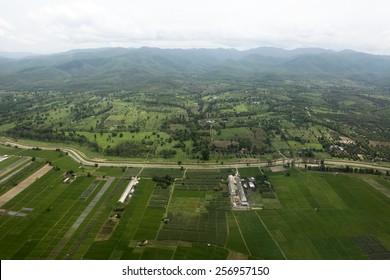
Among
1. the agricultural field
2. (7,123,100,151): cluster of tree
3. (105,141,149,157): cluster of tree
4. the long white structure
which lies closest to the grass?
the long white structure

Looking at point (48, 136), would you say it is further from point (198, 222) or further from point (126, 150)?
point (198, 222)

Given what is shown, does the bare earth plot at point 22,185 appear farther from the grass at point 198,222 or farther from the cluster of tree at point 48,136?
the cluster of tree at point 48,136

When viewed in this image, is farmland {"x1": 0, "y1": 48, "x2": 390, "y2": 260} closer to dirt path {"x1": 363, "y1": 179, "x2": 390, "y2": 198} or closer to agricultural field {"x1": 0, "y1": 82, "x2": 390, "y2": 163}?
dirt path {"x1": 363, "y1": 179, "x2": 390, "y2": 198}

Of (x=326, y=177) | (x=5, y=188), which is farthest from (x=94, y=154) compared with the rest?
(x=326, y=177)

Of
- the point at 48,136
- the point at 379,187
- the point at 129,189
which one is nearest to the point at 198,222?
the point at 129,189

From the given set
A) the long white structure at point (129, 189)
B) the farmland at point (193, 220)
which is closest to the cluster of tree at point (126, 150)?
the farmland at point (193, 220)
